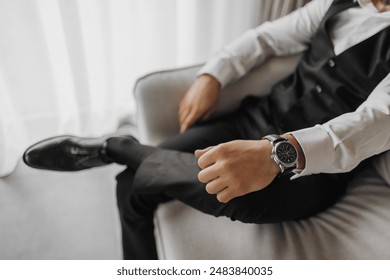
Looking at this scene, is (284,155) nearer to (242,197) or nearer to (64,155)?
(242,197)

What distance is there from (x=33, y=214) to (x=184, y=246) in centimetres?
70

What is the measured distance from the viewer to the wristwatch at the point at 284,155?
72cm

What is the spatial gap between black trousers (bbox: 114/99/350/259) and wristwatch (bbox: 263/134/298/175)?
7cm

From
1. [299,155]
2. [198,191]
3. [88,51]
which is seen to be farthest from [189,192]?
[88,51]

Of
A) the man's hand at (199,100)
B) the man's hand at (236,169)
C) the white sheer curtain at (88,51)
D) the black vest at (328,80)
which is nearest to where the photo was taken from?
the man's hand at (236,169)

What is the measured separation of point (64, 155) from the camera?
1030mm

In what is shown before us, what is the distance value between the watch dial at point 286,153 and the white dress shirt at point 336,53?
0.08ft

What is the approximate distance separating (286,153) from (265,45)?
1.50ft

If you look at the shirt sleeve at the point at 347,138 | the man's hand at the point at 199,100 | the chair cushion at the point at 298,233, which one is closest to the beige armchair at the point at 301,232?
the chair cushion at the point at 298,233

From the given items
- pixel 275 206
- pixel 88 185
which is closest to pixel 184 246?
pixel 275 206

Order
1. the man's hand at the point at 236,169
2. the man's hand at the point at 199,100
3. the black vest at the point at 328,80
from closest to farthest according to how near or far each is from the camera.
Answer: the man's hand at the point at 236,169 → the black vest at the point at 328,80 → the man's hand at the point at 199,100

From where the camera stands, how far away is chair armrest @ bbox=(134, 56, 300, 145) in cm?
101

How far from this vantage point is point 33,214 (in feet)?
4.10

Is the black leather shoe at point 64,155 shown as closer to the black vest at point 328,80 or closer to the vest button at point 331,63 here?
the black vest at point 328,80
